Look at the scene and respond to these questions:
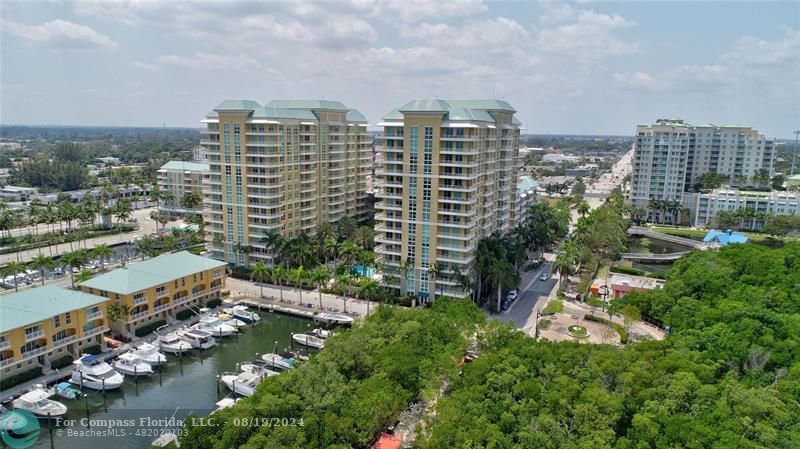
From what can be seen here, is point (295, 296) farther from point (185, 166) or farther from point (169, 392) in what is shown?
point (185, 166)

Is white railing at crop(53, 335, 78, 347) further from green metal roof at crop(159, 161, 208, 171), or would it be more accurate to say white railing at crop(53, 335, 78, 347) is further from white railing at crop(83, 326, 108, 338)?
green metal roof at crop(159, 161, 208, 171)

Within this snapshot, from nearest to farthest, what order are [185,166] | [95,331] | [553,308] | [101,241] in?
[95,331] → [553,308] → [101,241] → [185,166]

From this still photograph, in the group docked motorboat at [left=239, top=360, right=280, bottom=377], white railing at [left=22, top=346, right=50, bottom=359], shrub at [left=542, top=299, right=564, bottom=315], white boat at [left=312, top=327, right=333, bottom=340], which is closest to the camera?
white railing at [left=22, top=346, right=50, bottom=359]

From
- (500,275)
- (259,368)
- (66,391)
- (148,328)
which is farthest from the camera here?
(500,275)

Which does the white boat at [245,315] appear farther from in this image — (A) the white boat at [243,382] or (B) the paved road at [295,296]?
(A) the white boat at [243,382]

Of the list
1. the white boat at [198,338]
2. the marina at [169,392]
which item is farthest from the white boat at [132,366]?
the white boat at [198,338]

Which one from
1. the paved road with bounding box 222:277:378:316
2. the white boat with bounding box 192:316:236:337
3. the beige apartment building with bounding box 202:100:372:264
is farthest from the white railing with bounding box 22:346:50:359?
the beige apartment building with bounding box 202:100:372:264

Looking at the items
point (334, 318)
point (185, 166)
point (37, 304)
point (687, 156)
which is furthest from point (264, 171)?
point (687, 156)
